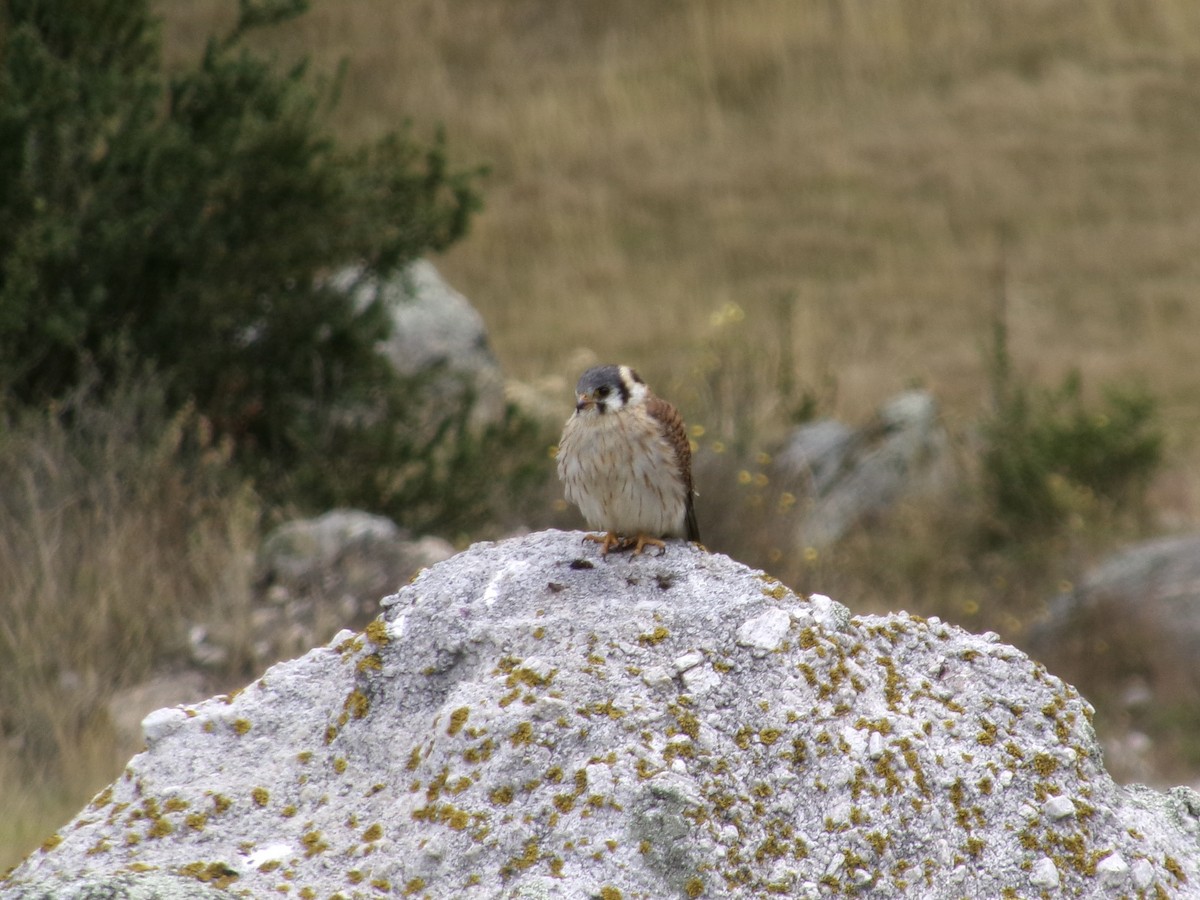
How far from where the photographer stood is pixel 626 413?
3.83 m

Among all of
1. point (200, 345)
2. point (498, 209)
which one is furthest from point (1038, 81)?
point (200, 345)

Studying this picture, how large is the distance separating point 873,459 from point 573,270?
823cm

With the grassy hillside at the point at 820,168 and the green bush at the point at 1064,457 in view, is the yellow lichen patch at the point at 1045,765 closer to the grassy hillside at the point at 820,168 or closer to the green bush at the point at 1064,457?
the green bush at the point at 1064,457

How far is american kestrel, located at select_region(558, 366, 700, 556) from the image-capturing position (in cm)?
369

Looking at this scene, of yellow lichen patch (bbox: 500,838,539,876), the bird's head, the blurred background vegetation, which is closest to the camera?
yellow lichen patch (bbox: 500,838,539,876)

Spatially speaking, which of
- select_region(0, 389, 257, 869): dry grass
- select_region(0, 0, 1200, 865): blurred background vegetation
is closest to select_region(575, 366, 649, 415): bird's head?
select_region(0, 0, 1200, 865): blurred background vegetation

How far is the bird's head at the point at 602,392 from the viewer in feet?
12.5

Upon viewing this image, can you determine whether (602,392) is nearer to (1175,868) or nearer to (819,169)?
(1175,868)

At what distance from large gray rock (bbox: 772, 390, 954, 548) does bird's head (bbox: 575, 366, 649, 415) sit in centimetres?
717

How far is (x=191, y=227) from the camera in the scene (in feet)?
27.2

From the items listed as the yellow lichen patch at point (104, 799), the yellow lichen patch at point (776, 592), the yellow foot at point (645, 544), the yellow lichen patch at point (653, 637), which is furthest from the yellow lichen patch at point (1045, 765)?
the yellow lichen patch at point (104, 799)

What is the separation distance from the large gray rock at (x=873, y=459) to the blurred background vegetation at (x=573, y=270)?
0.78 ft

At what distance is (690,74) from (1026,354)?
8.30 meters

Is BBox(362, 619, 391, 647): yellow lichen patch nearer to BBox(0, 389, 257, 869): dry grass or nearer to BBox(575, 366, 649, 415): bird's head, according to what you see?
BBox(575, 366, 649, 415): bird's head
